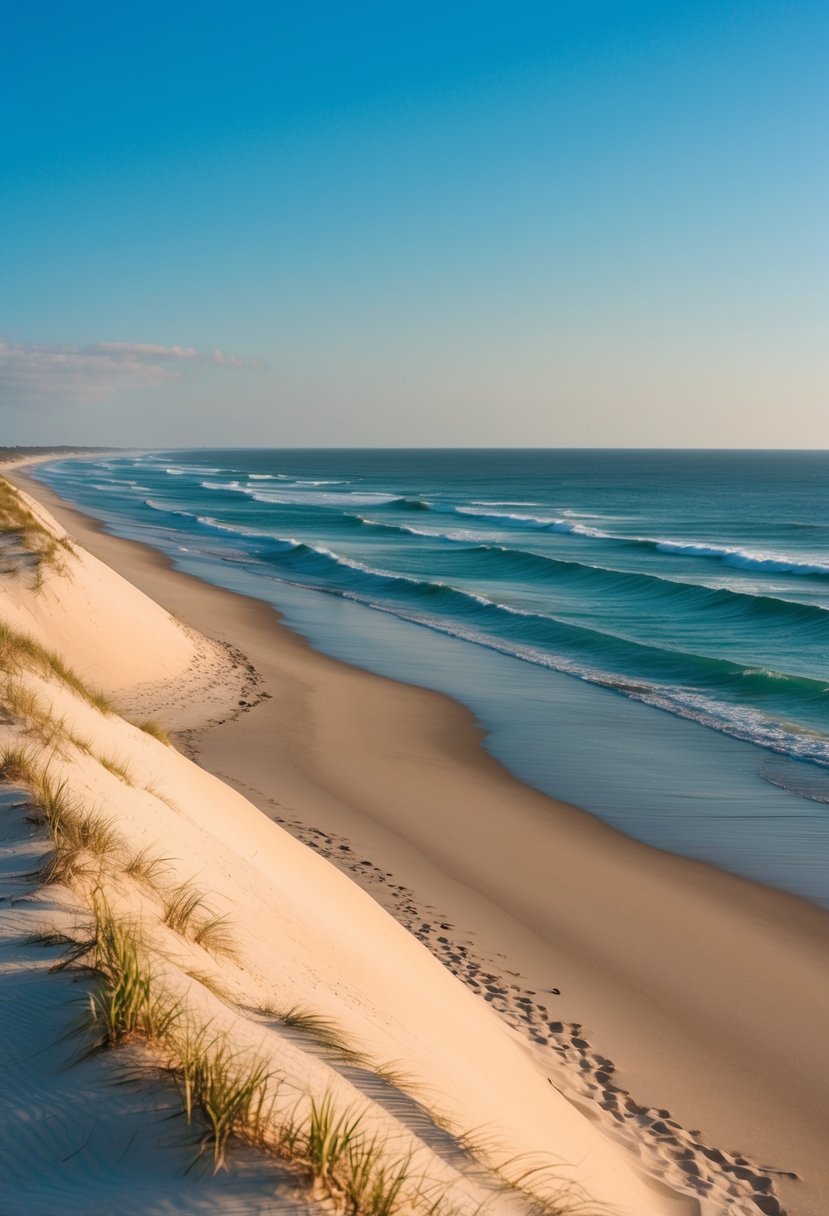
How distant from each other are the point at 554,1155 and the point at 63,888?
8.66 feet

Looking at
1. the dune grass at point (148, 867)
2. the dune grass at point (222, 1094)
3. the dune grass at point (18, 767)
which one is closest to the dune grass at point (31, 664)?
the dune grass at point (18, 767)

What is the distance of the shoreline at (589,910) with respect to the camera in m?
6.80

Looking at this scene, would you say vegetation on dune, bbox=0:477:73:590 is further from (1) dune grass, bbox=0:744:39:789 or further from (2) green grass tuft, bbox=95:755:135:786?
(1) dune grass, bbox=0:744:39:789

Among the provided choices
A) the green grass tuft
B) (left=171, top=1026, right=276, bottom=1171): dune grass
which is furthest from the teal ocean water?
(left=171, top=1026, right=276, bottom=1171): dune grass

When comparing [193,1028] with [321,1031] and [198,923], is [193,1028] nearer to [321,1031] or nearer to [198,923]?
[321,1031]

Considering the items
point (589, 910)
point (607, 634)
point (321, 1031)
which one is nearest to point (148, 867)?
point (321, 1031)

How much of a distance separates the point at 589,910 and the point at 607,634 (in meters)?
15.4

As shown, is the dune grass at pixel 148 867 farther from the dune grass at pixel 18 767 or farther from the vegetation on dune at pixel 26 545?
the vegetation on dune at pixel 26 545

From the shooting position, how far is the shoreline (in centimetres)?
680

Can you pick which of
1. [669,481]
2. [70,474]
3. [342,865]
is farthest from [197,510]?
[669,481]

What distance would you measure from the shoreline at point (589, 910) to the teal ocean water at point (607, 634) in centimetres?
91

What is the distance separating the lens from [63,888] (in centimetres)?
477

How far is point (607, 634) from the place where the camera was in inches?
963

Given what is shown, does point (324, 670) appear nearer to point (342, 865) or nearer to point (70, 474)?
point (342, 865)
